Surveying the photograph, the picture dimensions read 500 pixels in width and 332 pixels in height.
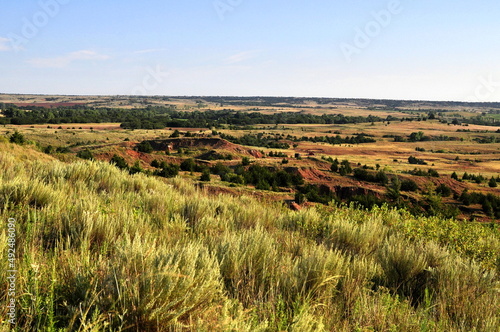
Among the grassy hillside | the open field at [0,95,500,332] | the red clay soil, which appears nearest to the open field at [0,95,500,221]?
the red clay soil

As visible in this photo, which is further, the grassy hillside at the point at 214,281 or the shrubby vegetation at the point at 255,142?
the shrubby vegetation at the point at 255,142

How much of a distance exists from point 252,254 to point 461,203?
37216 mm

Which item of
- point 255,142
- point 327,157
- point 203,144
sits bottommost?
point 327,157

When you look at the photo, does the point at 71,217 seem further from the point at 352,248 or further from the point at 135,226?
the point at 352,248

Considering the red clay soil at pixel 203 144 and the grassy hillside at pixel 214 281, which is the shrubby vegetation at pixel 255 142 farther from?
the grassy hillside at pixel 214 281

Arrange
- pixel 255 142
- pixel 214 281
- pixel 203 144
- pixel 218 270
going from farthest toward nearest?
pixel 255 142 → pixel 203 144 → pixel 218 270 → pixel 214 281

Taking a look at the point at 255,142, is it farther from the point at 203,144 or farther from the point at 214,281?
the point at 214,281

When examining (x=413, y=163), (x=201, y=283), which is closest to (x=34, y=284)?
(x=201, y=283)

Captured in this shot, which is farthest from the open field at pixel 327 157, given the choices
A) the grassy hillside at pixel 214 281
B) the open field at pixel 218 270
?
the grassy hillside at pixel 214 281

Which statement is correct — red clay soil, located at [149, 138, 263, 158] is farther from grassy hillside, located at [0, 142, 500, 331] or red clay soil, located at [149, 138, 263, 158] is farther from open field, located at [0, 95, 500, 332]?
grassy hillside, located at [0, 142, 500, 331]

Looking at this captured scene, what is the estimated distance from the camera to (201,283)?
2785 millimetres

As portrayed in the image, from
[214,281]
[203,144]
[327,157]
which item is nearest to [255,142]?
[327,157]

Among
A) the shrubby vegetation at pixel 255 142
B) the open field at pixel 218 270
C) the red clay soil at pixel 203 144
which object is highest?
the open field at pixel 218 270

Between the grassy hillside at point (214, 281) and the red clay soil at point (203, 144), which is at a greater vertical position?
the grassy hillside at point (214, 281)
